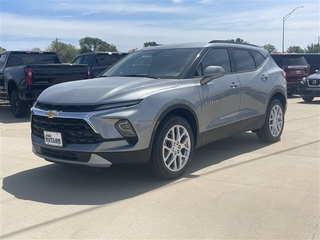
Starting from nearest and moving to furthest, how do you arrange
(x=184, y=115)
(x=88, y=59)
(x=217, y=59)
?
(x=184, y=115) < (x=217, y=59) < (x=88, y=59)

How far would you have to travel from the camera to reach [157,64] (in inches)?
216

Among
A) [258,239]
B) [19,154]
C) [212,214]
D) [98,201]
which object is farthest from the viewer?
[19,154]

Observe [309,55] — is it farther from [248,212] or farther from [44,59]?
[248,212]

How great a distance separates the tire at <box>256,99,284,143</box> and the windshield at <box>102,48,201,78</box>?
2.07 metres

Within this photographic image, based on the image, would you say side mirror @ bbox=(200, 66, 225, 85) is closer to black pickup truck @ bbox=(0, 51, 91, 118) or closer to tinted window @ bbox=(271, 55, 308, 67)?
black pickup truck @ bbox=(0, 51, 91, 118)

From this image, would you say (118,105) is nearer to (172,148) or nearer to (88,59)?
(172,148)

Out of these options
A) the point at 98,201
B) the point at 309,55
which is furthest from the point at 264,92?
the point at 309,55

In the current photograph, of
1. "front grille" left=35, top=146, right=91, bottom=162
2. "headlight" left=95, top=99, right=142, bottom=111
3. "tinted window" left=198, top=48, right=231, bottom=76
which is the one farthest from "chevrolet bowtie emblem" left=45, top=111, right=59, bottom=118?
"tinted window" left=198, top=48, right=231, bottom=76

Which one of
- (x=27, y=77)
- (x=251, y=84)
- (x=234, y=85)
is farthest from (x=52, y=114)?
(x=27, y=77)

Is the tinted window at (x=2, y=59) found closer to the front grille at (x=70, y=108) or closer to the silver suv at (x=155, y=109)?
the silver suv at (x=155, y=109)

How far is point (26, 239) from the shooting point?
3.28 m

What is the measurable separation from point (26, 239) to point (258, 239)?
6.50 ft

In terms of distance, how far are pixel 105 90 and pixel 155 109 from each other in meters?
0.63

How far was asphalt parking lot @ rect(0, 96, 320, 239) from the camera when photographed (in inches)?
134
